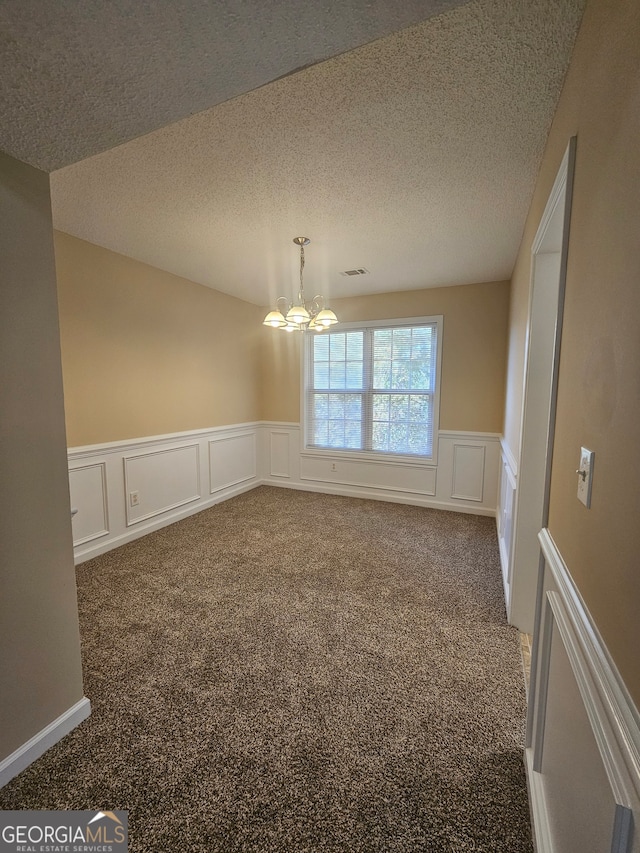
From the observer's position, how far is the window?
4.19 m

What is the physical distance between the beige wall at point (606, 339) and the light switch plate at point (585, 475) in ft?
0.07

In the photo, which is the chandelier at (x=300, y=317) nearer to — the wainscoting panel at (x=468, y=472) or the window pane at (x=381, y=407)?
the window pane at (x=381, y=407)

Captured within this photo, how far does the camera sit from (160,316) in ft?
11.3

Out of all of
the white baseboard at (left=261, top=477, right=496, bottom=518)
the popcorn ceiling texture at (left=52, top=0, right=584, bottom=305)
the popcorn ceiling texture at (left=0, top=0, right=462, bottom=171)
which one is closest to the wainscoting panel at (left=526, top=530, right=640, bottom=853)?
the popcorn ceiling texture at (left=0, top=0, right=462, bottom=171)

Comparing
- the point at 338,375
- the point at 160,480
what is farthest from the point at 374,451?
the point at 160,480

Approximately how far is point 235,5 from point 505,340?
361 centimetres

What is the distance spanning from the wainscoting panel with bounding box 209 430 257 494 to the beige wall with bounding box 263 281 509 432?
83.9 inches

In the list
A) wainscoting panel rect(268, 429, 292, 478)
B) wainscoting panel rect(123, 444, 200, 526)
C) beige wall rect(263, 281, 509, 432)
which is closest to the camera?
wainscoting panel rect(123, 444, 200, 526)

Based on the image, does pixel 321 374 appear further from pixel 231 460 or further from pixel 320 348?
pixel 231 460

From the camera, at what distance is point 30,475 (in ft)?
4.20

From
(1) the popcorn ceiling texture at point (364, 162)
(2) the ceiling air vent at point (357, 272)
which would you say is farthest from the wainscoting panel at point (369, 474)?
(1) the popcorn ceiling texture at point (364, 162)

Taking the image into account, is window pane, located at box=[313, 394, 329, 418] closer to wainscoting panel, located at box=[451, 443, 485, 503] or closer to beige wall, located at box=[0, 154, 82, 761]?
wainscoting panel, located at box=[451, 443, 485, 503]

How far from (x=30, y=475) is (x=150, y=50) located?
1.32m

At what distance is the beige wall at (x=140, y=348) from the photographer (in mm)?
2762
